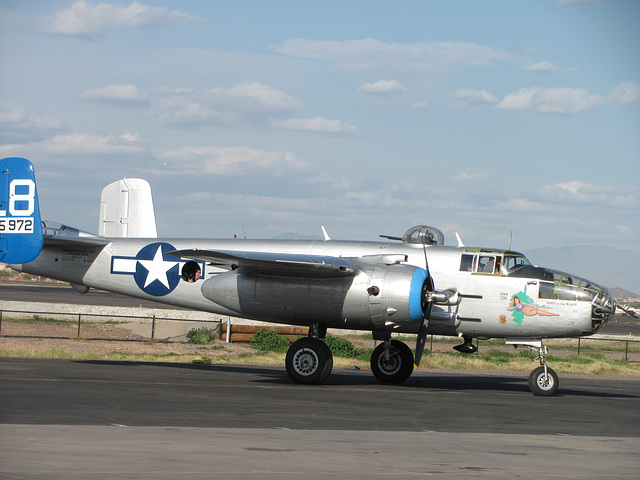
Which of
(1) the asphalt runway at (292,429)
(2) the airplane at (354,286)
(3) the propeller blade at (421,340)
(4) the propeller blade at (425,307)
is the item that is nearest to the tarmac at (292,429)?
(1) the asphalt runway at (292,429)

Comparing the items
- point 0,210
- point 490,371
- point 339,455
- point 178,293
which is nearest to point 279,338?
point 490,371

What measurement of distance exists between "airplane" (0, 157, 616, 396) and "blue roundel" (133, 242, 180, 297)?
0.11 feet

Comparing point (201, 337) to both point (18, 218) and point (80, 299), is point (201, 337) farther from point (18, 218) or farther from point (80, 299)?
point (80, 299)

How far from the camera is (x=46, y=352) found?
2838 centimetres

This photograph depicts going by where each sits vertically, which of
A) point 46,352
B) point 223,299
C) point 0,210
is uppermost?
point 0,210

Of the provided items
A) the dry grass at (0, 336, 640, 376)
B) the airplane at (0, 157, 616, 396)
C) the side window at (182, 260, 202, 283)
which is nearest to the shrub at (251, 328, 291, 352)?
the dry grass at (0, 336, 640, 376)

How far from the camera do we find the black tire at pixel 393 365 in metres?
23.0

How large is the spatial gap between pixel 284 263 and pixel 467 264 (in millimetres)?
5078

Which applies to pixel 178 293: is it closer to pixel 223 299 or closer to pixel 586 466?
pixel 223 299

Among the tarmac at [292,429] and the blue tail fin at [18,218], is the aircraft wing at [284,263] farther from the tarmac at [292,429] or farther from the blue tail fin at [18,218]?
the blue tail fin at [18,218]

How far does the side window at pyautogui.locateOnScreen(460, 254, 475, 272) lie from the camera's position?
21.2m

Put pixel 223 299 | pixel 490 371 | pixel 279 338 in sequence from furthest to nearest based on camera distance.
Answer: pixel 279 338 < pixel 490 371 < pixel 223 299

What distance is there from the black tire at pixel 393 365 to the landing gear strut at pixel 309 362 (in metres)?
2.84

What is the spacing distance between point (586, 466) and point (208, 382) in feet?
39.4
